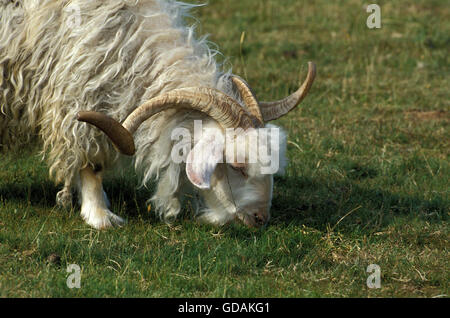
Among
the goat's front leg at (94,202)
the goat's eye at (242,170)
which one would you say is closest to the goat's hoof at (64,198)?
the goat's front leg at (94,202)

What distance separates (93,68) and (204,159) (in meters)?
1.04

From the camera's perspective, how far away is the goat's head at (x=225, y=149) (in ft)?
15.6

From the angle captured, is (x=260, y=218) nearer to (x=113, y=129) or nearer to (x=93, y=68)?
(x=113, y=129)

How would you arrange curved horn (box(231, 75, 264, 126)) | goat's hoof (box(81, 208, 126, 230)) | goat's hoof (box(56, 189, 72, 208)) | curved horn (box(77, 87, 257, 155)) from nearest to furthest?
curved horn (box(77, 87, 257, 155))
curved horn (box(231, 75, 264, 126))
goat's hoof (box(81, 208, 126, 230))
goat's hoof (box(56, 189, 72, 208))

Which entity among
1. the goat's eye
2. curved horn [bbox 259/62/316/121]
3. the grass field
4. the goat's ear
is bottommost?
the grass field

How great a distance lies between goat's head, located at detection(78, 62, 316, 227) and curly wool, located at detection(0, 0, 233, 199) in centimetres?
25

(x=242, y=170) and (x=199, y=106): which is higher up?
(x=199, y=106)

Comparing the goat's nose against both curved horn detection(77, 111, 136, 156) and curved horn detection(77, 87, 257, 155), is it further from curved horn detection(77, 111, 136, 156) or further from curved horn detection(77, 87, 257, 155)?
curved horn detection(77, 111, 136, 156)

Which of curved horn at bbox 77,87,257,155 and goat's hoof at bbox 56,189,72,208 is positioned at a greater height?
curved horn at bbox 77,87,257,155

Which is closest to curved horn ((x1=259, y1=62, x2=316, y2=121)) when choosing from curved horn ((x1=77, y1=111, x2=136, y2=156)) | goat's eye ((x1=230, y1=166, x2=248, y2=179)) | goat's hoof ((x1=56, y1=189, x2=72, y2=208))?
goat's eye ((x1=230, y1=166, x2=248, y2=179))

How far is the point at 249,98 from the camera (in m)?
5.16

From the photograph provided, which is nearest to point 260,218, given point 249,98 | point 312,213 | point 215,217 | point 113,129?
point 215,217

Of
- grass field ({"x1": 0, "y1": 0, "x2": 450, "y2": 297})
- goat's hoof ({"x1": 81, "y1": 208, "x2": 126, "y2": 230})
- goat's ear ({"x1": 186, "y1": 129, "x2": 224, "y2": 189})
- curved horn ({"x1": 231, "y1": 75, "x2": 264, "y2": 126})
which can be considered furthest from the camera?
goat's hoof ({"x1": 81, "y1": 208, "x2": 126, "y2": 230})

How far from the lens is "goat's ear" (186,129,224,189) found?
4680 mm
